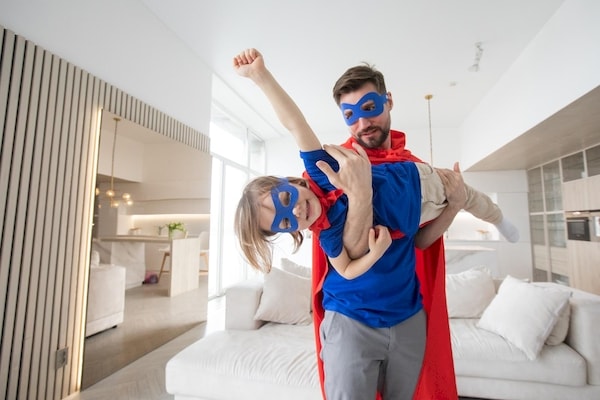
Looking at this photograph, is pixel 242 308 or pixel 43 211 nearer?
pixel 43 211

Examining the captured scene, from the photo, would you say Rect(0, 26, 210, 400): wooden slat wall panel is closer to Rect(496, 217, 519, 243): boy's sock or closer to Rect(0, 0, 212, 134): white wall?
Rect(0, 0, 212, 134): white wall

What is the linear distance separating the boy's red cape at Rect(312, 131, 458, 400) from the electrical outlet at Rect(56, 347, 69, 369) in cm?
226

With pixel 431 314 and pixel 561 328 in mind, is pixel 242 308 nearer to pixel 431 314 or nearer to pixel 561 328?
pixel 431 314

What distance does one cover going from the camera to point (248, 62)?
845 mm

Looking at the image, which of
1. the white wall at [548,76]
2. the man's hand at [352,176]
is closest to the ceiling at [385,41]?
the white wall at [548,76]

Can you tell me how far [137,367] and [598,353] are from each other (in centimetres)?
353

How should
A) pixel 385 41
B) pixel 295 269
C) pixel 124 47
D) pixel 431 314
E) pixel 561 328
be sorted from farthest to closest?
pixel 385 41 → pixel 295 269 → pixel 124 47 → pixel 561 328 → pixel 431 314

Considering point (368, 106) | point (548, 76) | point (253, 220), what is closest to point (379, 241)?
point (253, 220)

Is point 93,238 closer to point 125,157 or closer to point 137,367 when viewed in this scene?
point 125,157

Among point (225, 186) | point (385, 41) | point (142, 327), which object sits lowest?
point (142, 327)

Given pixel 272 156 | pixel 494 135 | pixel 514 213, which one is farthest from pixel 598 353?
pixel 272 156

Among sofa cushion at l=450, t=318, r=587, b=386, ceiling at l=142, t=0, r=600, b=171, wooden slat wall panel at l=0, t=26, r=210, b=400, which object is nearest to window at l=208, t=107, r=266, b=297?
ceiling at l=142, t=0, r=600, b=171

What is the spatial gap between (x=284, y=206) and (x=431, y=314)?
25.3 inches

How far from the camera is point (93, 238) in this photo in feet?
8.23
